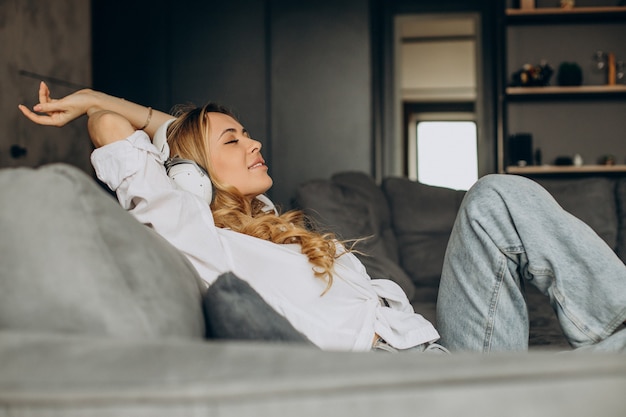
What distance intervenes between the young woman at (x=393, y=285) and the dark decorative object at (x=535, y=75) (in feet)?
12.0

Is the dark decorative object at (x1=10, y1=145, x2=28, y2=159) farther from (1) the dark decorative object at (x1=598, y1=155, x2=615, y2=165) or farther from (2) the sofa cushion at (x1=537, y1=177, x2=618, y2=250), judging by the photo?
(1) the dark decorative object at (x1=598, y1=155, x2=615, y2=165)

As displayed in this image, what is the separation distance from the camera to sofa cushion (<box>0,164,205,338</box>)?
0.69 metres

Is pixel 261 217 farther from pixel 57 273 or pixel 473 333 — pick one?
pixel 57 273

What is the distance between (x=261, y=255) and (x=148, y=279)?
52 cm

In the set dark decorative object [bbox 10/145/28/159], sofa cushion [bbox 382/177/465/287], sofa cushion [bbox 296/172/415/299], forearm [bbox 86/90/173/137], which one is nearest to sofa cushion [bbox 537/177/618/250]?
sofa cushion [bbox 382/177/465/287]

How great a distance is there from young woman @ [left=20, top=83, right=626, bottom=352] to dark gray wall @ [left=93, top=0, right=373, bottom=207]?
3499 mm

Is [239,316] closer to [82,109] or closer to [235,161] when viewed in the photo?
[235,161]

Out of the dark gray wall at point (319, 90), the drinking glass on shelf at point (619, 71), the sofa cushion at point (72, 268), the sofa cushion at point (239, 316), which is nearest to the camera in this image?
the sofa cushion at point (72, 268)

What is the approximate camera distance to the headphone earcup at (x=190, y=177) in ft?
4.85

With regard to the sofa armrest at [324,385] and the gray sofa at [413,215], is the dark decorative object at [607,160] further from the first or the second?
the sofa armrest at [324,385]

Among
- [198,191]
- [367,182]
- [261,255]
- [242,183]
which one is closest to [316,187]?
[367,182]

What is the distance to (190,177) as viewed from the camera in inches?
58.8

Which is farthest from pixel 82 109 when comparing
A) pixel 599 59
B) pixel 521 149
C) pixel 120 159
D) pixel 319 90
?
pixel 599 59

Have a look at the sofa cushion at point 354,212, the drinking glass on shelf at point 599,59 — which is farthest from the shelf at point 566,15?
the sofa cushion at point 354,212
